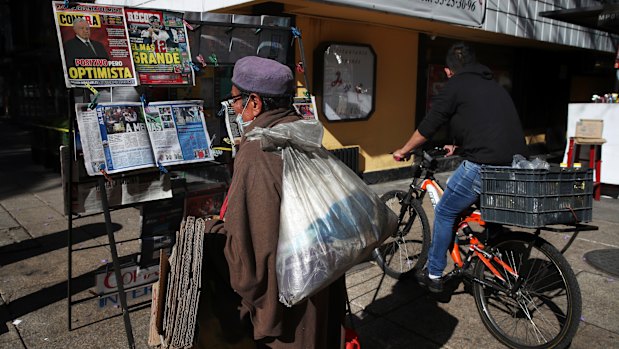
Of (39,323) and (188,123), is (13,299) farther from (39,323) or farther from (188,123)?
(188,123)

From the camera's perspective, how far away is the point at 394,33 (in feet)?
29.5

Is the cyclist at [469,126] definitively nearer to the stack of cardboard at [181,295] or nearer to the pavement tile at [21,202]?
the stack of cardboard at [181,295]

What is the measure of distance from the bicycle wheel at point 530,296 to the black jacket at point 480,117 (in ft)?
1.98

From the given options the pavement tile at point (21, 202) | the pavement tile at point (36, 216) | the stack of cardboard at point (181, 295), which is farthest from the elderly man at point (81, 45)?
the pavement tile at point (21, 202)

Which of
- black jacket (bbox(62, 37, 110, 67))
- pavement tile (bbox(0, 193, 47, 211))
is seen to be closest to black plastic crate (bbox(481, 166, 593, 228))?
black jacket (bbox(62, 37, 110, 67))

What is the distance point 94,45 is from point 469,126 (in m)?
2.56

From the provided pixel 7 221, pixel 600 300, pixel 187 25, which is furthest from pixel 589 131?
pixel 7 221

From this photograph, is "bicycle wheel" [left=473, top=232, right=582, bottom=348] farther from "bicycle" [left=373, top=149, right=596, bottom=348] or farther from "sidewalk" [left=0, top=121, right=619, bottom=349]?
"sidewalk" [left=0, top=121, right=619, bottom=349]

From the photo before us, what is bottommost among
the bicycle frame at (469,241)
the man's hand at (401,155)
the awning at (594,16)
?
the bicycle frame at (469,241)

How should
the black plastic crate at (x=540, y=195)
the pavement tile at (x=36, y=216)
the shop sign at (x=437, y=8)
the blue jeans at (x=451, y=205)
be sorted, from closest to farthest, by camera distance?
the black plastic crate at (x=540, y=195) < the blue jeans at (x=451, y=205) < the pavement tile at (x=36, y=216) < the shop sign at (x=437, y=8)

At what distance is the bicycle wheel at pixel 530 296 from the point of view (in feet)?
10.0

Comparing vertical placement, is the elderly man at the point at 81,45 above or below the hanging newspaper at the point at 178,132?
above

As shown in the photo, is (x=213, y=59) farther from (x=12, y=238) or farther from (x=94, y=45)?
(x=12, y=238)

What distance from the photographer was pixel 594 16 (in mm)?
7344
